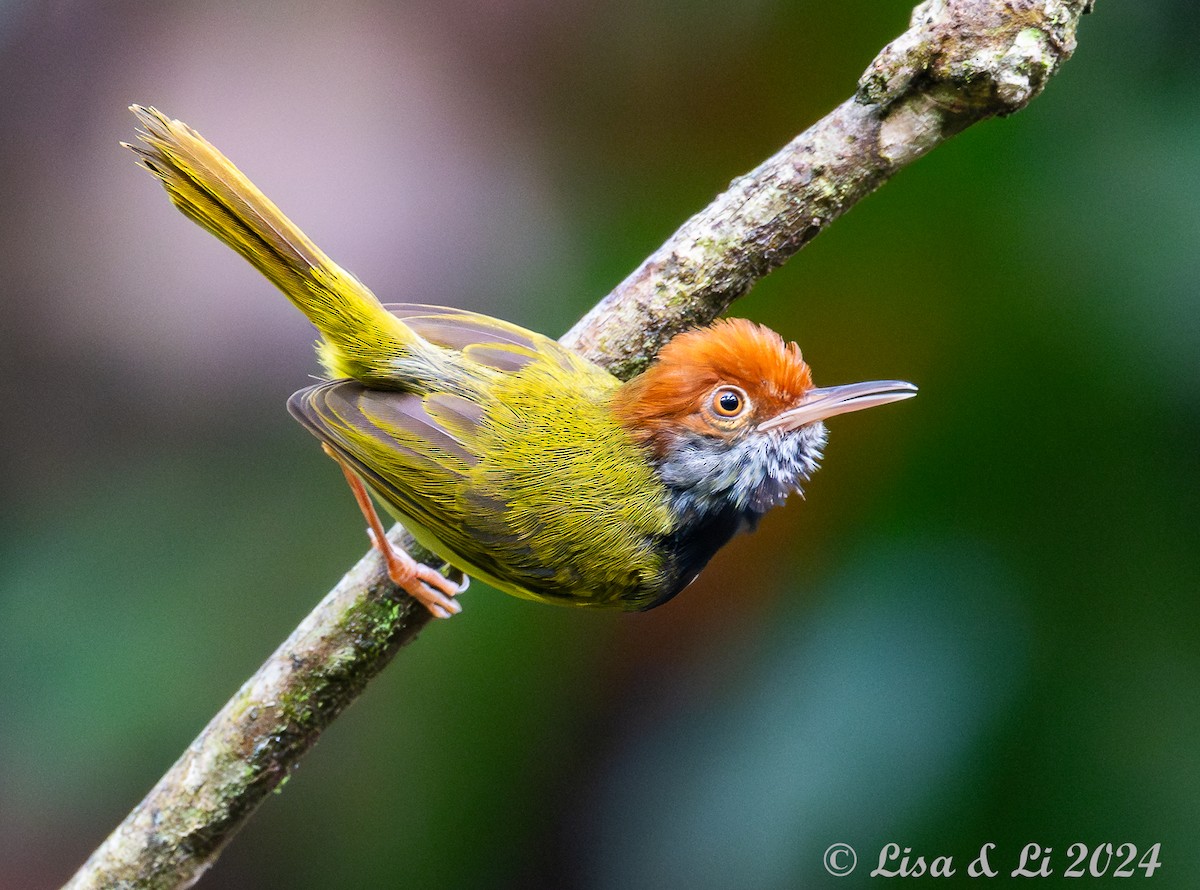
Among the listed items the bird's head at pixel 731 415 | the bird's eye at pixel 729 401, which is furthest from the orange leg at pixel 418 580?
the bird's eye at pixel 729 401

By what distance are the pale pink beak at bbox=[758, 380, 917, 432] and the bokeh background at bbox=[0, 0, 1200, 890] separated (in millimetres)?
1005

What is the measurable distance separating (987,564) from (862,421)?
0.56m

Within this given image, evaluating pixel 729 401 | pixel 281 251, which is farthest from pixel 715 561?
pixel 281 251

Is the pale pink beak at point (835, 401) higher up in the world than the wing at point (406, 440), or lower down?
higher up

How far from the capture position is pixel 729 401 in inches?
90.6

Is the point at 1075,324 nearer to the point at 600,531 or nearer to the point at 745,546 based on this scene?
the point at 745,546

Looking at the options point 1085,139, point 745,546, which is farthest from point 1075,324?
point 745,546

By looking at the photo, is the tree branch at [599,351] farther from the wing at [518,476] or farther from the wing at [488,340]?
the wing at [518,476]

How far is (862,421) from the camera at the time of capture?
331 centimetres

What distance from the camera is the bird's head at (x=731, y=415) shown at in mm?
2260

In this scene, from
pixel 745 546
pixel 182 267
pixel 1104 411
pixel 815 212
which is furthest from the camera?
pixel 182 267

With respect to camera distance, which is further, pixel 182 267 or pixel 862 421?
pixel 182 267

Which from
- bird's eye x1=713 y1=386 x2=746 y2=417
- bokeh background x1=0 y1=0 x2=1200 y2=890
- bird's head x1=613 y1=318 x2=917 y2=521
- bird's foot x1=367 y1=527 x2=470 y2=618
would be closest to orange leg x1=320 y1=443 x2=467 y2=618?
bird's foot x1=367 y1=527 x2=470 y2=618

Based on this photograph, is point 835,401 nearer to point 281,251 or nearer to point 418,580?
point 418,580
